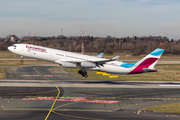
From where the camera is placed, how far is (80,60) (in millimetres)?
55906

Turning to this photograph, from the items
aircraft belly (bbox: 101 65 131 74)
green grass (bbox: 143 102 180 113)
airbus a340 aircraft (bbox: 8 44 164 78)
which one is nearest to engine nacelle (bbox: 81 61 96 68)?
airbus a340 aircraft (bbox: 8 44 164 78)

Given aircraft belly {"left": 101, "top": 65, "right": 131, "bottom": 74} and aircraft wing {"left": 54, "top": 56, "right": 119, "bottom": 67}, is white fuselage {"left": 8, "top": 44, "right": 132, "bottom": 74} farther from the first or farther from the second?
aircraft belly {"left": 101, "top": 65, "right": 131, "bottom": 74}

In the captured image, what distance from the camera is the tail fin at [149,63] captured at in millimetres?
55597

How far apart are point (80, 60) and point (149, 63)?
677 inches

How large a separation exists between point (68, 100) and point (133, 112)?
12.2m

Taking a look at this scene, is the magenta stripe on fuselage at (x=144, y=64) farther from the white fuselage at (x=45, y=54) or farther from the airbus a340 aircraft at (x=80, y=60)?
the white fuselage at (x=45, y=54)

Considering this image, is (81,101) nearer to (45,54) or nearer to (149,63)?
(45,54)

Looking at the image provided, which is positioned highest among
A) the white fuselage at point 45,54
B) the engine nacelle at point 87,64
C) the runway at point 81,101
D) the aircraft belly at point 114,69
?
the white fuselage at point 45,54

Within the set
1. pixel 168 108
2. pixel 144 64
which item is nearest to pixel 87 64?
pixel 144 64

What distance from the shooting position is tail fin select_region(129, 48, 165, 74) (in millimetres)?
55597

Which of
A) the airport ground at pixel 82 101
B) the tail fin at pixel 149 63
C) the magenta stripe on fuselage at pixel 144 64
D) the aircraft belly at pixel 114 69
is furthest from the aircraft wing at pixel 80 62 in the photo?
the tail fin at pixel 149 63

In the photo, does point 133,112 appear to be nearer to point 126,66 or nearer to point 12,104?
point 12,104

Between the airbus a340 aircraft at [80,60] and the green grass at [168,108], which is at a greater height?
the airbus a340 aircraft at [80,60]

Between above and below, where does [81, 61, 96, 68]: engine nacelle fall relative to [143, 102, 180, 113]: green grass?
above
